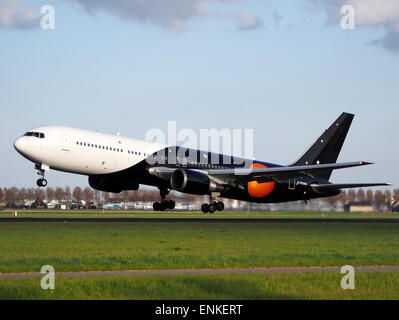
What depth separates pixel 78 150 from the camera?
4800 centimetres

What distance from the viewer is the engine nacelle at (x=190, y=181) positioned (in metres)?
51.2

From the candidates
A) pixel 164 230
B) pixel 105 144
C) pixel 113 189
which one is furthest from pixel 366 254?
pixel 113 189

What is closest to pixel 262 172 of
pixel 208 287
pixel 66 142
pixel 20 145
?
pixel 66 142

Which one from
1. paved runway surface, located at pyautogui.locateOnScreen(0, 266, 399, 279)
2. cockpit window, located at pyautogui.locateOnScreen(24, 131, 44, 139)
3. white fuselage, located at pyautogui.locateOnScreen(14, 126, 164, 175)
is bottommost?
paved runway surface, located at pyautogui.locateOnScreen(0, 266, 399, 279)

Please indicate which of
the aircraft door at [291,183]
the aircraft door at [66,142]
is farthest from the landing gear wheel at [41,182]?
the aircraft door at [291,183]

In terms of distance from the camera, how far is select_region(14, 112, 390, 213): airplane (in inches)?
1879

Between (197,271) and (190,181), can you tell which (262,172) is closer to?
(190,181)

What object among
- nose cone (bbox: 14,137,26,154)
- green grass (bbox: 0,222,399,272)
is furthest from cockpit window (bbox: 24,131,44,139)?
green grass (bbox: 0,222,399,272)

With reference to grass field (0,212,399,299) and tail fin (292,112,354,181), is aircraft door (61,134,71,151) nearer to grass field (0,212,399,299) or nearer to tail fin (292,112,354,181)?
grass field (0,212,399,299)

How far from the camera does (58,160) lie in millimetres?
47656

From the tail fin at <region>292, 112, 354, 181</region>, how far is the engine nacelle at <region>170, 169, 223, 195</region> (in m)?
13.8

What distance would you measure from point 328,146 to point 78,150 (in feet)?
88.5
